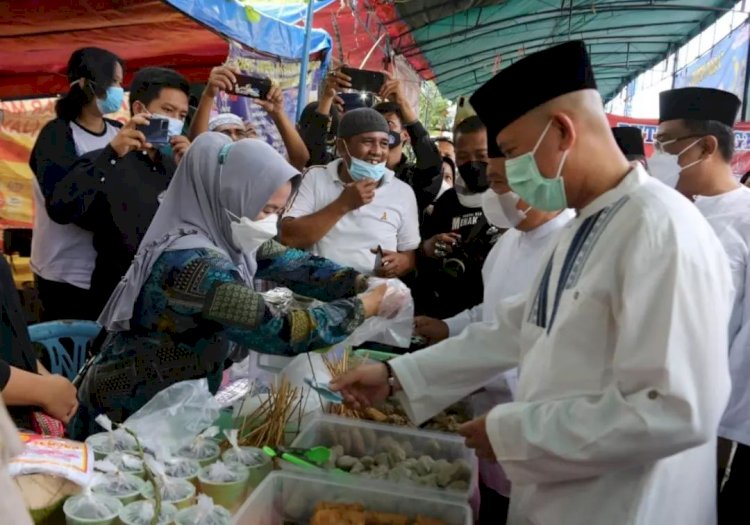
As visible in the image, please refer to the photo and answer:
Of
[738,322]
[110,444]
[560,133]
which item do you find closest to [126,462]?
[110,444]

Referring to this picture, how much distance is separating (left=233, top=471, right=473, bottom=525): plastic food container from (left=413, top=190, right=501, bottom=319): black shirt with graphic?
1.47m

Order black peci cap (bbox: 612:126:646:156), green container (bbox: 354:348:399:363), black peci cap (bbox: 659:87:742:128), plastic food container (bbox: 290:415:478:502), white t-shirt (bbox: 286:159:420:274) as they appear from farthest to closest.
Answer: black peci cap (bbox: 612:126:646:156), white t-shirt (bbox: 286:159:420:274), black peci cap (bbox: 659:87:742:128), green container (bbox: 354:348:399:363), plastic food container (bbox: 290:415:478:502)

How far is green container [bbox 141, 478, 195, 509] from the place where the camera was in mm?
1200

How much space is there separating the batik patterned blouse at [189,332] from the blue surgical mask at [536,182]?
71 cm

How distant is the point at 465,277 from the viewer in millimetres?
2762

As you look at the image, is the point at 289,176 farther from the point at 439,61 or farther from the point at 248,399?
the point at 439,61

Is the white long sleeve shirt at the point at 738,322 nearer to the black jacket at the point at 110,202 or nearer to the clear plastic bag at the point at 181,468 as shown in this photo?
the clear plastic bag at the point at 181,468

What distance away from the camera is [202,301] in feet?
5.43

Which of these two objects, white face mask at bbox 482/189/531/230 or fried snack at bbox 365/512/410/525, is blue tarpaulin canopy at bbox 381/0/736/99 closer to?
white face mask at bbox 482/189/531/230

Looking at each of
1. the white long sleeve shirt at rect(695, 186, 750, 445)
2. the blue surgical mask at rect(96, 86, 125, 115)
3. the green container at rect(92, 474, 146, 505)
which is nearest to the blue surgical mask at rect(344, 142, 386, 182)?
the blue surgical mask at rect(96, 86, 125, 115)

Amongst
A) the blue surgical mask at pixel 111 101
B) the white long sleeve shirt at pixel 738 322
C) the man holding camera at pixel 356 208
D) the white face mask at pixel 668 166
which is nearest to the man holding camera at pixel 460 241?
the man holding camera at pixel 356 208

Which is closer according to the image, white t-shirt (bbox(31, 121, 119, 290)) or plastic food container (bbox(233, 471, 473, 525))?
plastic food container (bbox(233, 471, 473, 525))

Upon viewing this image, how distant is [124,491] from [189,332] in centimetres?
63

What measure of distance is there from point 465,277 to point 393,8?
22.9 feet
